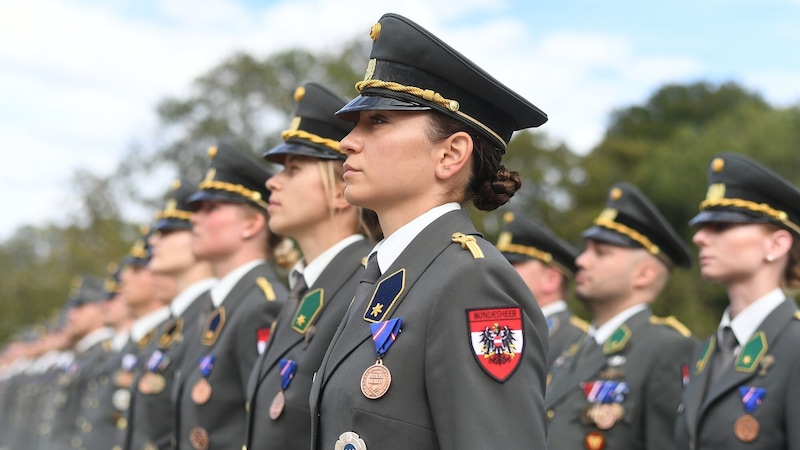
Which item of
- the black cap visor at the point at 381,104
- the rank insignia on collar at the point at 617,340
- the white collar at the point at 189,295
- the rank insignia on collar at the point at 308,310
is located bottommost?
the white collar at the point at 189,295

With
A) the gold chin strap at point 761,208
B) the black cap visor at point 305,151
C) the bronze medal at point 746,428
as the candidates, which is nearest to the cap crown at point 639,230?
the gold chin strap at point 761,208

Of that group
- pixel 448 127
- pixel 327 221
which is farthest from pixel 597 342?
A: pixel 448 127

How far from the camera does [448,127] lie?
3.53 metres

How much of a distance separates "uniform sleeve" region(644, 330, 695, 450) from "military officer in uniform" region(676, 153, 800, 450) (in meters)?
0.38

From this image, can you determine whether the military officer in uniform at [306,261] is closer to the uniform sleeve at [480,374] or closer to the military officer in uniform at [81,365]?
the uniform sleeve at [480,374]

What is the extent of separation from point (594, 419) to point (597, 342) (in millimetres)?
725

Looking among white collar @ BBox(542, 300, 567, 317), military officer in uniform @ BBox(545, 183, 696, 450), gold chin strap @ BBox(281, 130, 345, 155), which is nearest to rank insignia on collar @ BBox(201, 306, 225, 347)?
gold chin strap @ BBox(281, 130, 345, 155)

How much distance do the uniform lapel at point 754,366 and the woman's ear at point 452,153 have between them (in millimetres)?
2610

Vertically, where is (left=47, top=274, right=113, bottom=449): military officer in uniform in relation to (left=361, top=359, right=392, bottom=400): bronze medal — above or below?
below

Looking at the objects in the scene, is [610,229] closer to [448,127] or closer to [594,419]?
[594,419]

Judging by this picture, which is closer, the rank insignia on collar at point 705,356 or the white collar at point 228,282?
the rank insignia on collar at point 705,356

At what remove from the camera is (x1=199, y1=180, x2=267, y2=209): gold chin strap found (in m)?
6.38

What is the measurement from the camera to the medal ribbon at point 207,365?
5.61 metres

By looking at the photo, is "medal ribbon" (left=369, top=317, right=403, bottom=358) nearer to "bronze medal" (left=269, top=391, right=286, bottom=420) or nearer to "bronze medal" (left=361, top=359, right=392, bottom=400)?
"bronze medal" (left=361, top=359, right=392, bottom=400)
